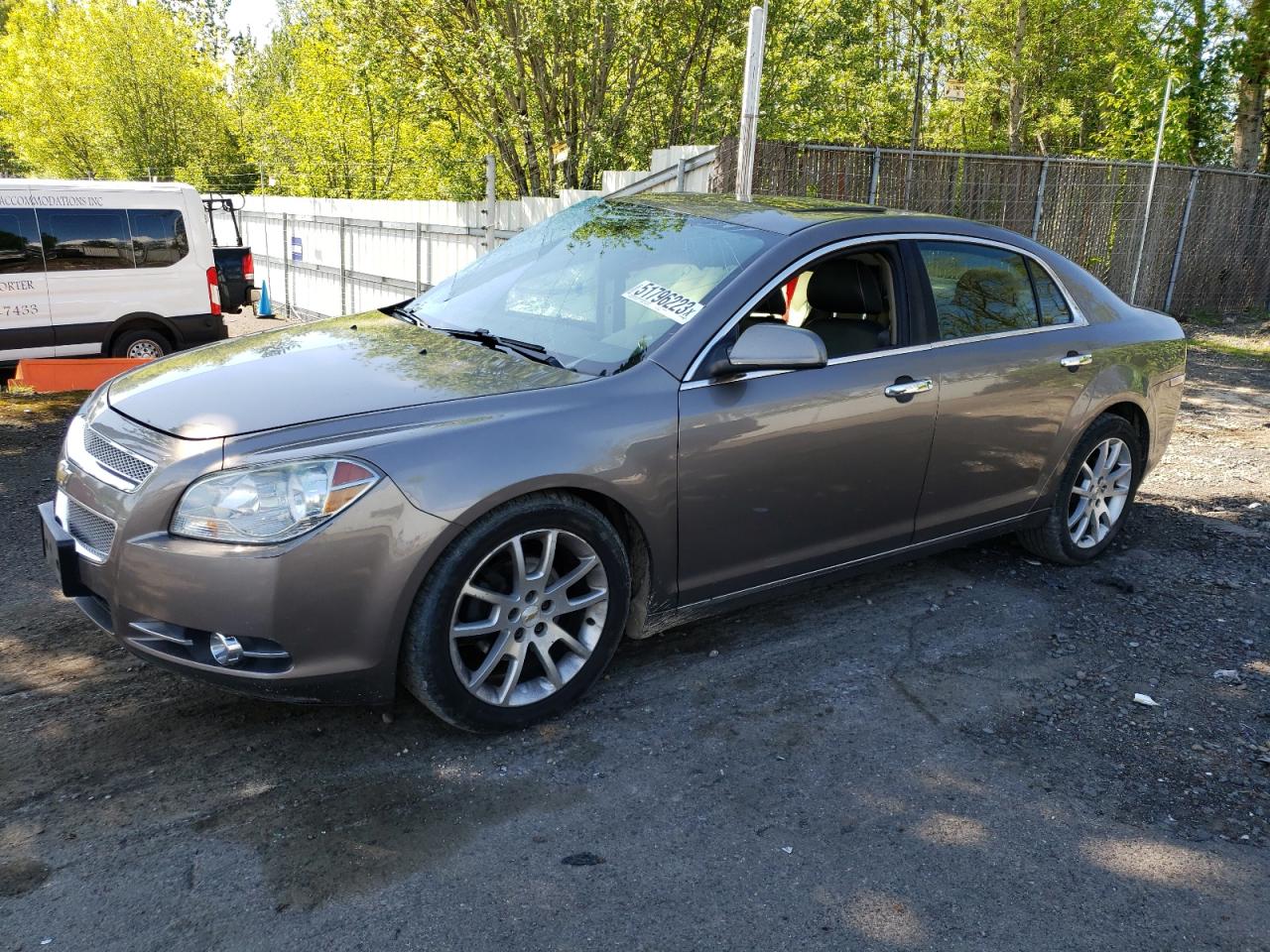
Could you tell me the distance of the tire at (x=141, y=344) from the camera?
1045 cm

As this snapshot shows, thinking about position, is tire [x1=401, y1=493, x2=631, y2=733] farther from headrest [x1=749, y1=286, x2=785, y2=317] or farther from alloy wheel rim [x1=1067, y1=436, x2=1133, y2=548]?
alloy wheel rim [x1=1067, y1=436, x2=1133, y2=548]

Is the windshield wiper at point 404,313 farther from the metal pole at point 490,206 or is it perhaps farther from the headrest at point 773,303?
the metal pole at point 490,206

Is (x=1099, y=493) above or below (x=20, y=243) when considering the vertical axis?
below

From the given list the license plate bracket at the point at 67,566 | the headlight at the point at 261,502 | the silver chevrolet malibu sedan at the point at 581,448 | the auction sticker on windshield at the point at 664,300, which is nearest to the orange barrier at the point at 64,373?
the silver chevrolet malibu sedan at the point at 581,448

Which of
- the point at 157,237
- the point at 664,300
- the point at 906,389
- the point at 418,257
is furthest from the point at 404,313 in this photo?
the point at 418,257

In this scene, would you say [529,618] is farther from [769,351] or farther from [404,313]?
[404,313]

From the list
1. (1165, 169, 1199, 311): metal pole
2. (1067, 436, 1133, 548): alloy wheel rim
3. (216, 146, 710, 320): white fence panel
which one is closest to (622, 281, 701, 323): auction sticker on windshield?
→ (1067, 436, 1133, 548): alloy wheel rim

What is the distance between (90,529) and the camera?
322 centimetres

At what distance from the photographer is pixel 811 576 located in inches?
164

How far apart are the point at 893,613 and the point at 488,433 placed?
2293 millimetres

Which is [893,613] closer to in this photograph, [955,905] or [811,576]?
[811,576]

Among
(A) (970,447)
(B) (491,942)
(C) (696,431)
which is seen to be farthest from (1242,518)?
(B) (491,942)

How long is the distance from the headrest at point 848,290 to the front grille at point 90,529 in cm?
278

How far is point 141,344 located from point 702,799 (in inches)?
373
